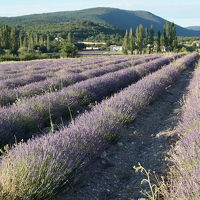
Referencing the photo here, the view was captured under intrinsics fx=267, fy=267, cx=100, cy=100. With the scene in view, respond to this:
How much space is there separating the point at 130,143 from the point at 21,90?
3952mm

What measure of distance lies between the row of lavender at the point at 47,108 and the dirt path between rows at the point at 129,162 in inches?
34.0

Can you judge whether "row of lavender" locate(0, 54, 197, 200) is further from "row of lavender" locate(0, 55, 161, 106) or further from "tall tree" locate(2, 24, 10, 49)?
"tall tree" locate(2, 24, 10, 49)

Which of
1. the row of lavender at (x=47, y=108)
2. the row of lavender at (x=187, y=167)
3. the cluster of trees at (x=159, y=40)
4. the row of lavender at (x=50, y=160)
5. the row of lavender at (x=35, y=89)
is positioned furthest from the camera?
the cluster of trees at (x=159, y=40)

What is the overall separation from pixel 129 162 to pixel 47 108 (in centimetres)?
236

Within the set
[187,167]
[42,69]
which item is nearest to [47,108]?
[187,167]

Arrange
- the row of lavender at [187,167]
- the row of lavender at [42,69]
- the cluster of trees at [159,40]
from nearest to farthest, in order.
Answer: the row of lavender at [187,167], the row of lavender at [42,69], the cluster of trees at [159,40]

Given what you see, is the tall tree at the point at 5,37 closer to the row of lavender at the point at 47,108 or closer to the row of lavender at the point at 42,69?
the row of lavender at the point at 42,69

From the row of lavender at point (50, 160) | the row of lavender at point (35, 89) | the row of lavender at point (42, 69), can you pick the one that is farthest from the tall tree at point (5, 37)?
the row of lavender at point (50, 160)

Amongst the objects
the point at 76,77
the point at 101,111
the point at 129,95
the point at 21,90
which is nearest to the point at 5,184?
the point at 101,111

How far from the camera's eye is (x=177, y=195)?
1887 millimetres

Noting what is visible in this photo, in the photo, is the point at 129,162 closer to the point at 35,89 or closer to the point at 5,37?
the point at 35,89

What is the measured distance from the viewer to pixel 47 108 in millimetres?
5254

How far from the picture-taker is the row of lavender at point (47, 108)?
4123mm

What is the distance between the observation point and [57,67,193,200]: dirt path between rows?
2.75 m
